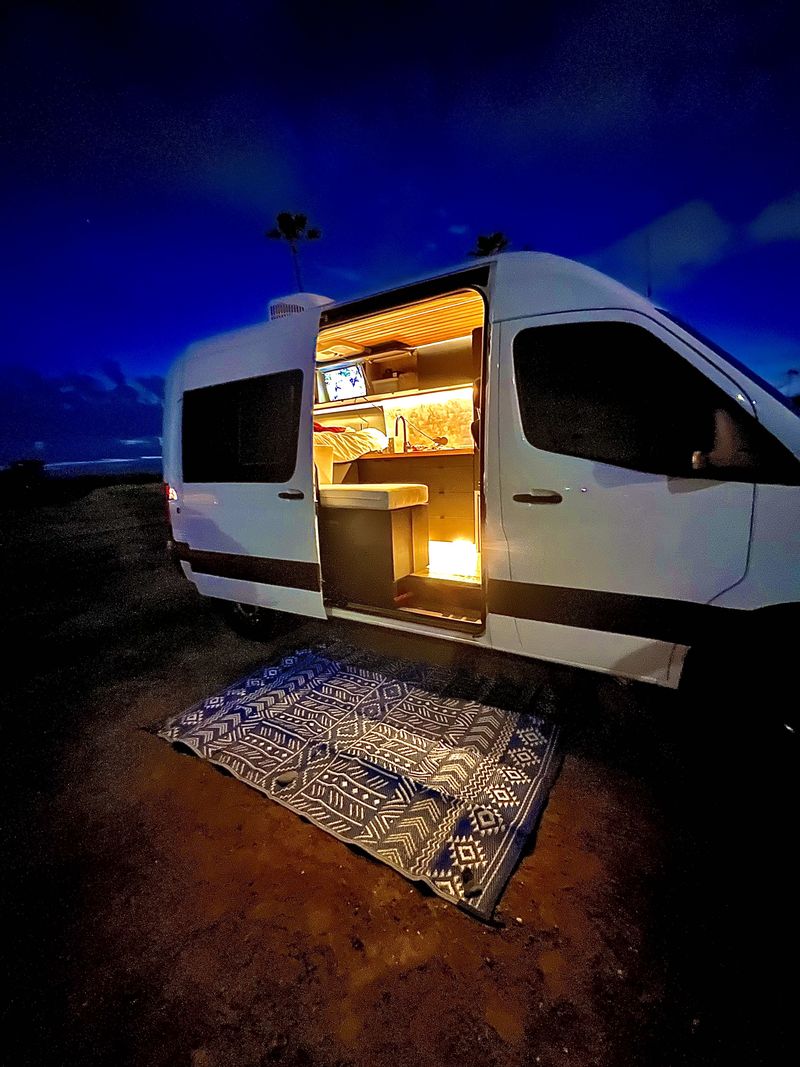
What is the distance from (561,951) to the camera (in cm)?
162

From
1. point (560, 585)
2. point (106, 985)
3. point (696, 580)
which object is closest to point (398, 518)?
point (560, 585)

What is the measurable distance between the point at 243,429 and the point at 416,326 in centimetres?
209

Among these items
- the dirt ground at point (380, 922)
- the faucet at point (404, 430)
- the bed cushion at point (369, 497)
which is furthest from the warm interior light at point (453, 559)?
the faucet at point (404, 430)

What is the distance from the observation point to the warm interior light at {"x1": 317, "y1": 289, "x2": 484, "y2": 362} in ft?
12.1

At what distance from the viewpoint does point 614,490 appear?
2225 mm

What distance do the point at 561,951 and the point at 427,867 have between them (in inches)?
22.6

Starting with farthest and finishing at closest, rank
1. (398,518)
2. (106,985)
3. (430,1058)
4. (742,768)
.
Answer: (398,518) → (742,768) → (106,985) → (430,1058)

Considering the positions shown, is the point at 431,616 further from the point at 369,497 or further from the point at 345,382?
the point at 345,382

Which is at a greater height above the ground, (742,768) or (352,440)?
(352,440)

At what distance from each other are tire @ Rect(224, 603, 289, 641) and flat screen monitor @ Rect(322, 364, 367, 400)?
303cm

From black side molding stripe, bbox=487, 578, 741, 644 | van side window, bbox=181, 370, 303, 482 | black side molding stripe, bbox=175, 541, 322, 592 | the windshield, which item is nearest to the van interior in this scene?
black side molding stripe, bbox=175, 541, 322, 592

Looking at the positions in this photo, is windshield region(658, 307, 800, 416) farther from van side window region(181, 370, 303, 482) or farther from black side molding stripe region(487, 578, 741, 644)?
van side window region(181, 370, 303, 482)

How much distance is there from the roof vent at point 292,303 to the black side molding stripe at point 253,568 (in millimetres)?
2251

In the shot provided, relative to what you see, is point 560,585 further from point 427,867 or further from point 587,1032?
point 587,1032
